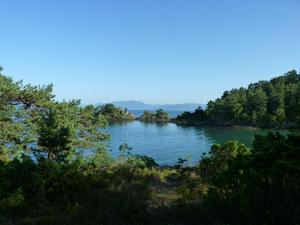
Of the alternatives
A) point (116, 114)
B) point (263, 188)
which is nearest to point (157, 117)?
point (116, 114)

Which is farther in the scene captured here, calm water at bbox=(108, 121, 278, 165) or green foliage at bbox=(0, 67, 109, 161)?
calm water at bbox=(108, 121, 278, 165)

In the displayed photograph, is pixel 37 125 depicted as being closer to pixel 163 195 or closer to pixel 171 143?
pixel 163 195

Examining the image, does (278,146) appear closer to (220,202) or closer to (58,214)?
(220,202)

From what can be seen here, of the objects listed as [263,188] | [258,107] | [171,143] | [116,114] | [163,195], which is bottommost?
[171,143]

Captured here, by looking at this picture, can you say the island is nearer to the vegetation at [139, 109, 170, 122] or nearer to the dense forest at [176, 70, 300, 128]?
the vegetation at [139, 109, 170, 122]

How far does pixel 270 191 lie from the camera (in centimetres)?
485

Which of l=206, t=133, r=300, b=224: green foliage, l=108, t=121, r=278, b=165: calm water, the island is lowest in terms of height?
l=108, t=121, r=278, b=165: calm water

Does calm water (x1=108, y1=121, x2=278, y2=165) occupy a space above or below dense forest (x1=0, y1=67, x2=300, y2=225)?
below

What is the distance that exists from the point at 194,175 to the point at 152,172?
4.96 feet

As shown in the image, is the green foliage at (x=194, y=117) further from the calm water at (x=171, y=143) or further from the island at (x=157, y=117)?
the calm water at (x=171, y=143)

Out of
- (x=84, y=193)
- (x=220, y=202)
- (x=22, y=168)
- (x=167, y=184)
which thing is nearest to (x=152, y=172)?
(x=167, y=184)

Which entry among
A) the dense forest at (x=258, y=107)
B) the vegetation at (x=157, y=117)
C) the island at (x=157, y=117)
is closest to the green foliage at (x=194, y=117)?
the dense forest at (x=258, y=107)

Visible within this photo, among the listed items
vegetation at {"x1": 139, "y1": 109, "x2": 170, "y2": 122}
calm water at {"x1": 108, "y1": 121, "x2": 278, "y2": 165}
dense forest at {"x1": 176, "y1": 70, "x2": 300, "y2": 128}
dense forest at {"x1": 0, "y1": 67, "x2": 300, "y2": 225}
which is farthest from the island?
dense forest at {"x1": 0, "y1": 67, "x2": 300, "y2": 225}

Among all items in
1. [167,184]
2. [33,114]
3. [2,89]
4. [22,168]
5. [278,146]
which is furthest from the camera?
[33,114]
